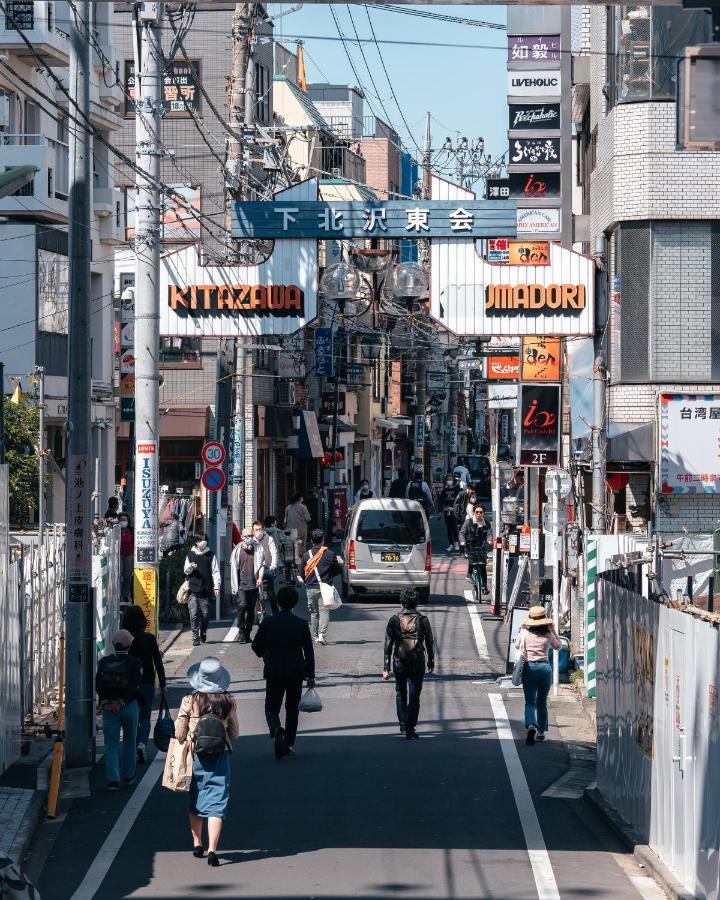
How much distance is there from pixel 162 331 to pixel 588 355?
8143mm

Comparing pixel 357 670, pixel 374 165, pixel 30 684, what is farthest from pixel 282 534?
pixel 374 165

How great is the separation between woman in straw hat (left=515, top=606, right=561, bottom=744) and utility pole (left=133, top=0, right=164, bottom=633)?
6.18 m

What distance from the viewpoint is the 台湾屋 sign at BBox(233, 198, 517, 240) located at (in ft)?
79.0

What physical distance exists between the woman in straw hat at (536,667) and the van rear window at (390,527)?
518 inches

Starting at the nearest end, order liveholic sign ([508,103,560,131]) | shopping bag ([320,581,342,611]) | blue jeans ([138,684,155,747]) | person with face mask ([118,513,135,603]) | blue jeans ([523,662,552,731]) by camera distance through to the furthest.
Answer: blue jeans ([138,684,155,747]) < blue jeans ([523,662,552,731]) < shopping bag ([320,581,342,611]) < person with face mask ([118,513,135,603]) < liveholic sign ([508,103,560,131])

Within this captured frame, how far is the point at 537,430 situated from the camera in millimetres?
24281

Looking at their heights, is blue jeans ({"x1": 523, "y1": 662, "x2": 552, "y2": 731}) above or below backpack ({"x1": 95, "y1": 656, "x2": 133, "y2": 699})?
below

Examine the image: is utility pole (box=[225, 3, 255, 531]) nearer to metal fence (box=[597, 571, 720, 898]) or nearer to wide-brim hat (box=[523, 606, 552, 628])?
wide-brim hat (box=[523, 606, 552, 628])

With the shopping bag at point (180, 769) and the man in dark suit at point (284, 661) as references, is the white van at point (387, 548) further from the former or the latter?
the shopping bag at point (180, 769)

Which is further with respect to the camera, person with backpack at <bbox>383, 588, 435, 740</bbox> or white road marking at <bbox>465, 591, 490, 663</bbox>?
white road marking at <bbox>465, 591, 490, 663</bbox>

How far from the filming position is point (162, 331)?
2533 centimetres

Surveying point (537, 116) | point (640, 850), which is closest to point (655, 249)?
point (537, 116)

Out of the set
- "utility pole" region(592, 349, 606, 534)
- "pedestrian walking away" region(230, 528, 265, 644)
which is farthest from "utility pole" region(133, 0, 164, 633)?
"utility pole" region(592, 349, 606, 534)

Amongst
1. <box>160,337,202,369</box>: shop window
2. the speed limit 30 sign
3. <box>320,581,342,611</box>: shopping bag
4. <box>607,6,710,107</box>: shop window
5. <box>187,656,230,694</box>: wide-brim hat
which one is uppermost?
<box>607,6,710,107</box>: shop window
